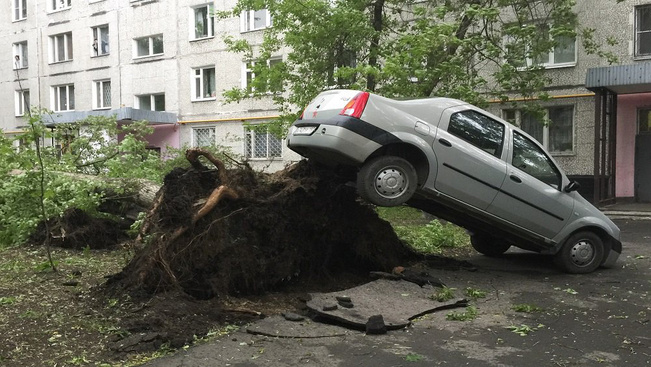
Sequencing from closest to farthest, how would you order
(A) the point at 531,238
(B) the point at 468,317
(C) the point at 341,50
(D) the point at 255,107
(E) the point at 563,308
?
1. (B) the point at 468,317
2. (E) the point at 563,308
3. (A) the point at 531,238
4. (C) the point at 341,50
5. (D) the point at 255,107

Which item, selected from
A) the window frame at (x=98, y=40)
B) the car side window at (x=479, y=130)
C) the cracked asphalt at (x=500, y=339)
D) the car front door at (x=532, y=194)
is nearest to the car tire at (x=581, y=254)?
the car front door at (x=532, y=194)

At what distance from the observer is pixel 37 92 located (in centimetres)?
3878

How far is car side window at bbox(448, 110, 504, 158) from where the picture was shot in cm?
740

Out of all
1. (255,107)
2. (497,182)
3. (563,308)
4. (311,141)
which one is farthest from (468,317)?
(255,107)

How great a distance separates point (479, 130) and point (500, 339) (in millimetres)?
3025

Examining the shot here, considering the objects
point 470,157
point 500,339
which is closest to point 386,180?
point 470,157

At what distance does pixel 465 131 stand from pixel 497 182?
744 millimetres

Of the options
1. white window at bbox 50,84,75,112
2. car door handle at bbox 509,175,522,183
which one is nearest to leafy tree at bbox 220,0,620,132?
car door handle at bbox 509,175,522,183

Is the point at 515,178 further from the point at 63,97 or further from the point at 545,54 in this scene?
the point at 63,97

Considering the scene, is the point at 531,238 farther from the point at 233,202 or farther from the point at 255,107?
the point at 255,107

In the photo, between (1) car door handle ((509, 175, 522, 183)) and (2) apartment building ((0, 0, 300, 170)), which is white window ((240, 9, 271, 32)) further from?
(1) car door handle ((509, 175, 522, 183))

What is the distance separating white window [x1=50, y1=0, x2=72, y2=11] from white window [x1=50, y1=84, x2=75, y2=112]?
4.77 metres

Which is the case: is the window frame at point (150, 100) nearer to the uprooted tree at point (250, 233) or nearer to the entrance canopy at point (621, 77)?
the entrance canopy at point (621, 77)

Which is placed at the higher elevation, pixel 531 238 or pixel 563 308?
pixel 531 238
